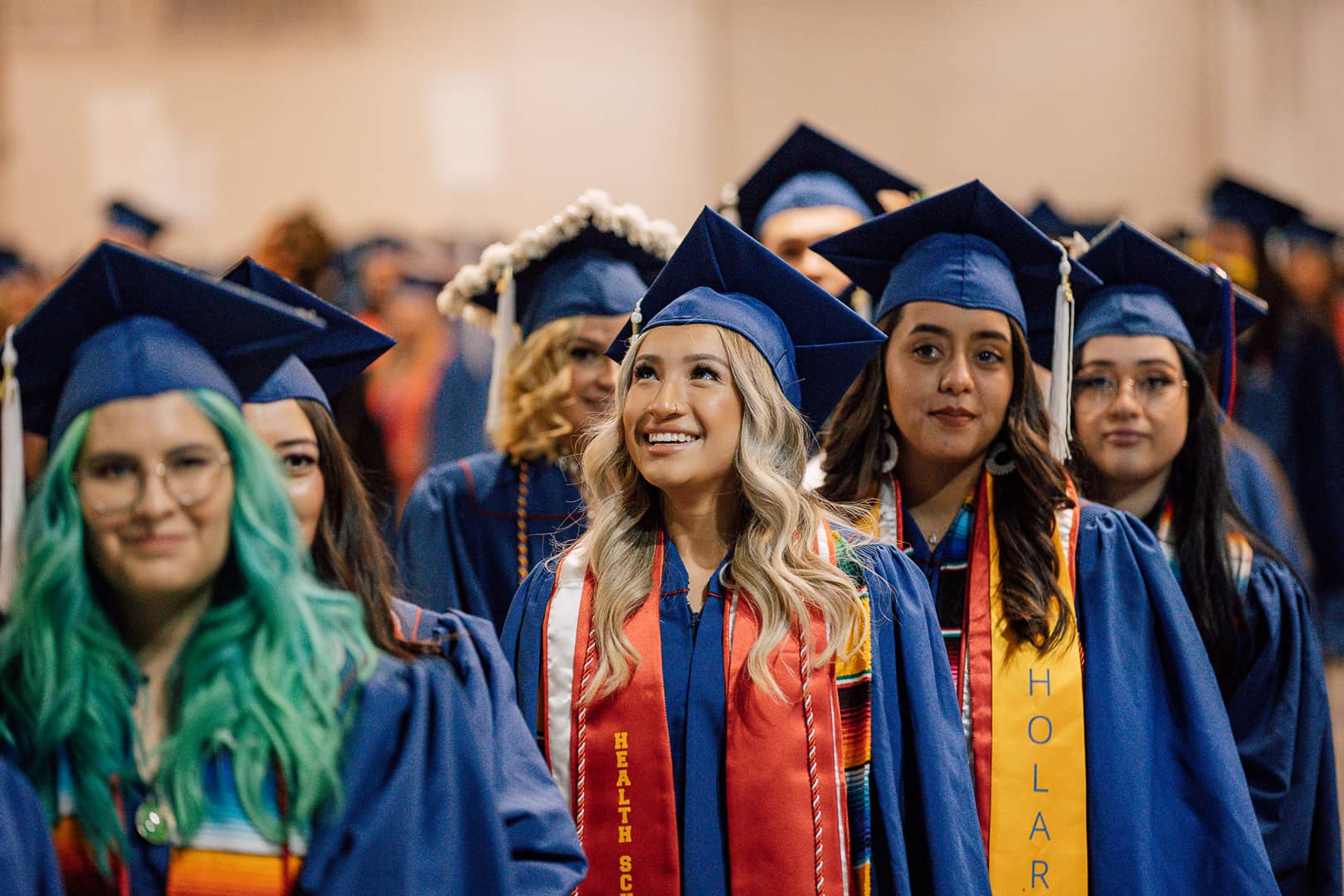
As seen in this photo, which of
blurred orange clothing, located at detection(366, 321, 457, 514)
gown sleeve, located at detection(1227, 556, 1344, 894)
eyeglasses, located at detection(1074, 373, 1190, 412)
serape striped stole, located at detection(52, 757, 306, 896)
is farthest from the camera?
blurred orange clothing, located at detection(366, 321, 457, 514)

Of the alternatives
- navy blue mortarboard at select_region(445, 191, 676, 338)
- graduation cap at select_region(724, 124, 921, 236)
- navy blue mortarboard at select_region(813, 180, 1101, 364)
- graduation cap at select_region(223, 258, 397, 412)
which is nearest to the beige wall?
graduation cap at select_region(724, 124, 921, 236)

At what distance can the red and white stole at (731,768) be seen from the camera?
8.01ft

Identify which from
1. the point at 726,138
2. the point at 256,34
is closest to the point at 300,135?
the point at 256,34

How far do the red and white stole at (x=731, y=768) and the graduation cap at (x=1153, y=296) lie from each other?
1417 mm

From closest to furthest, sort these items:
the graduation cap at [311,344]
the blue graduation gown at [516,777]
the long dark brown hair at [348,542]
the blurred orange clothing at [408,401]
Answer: the blue graduation gown at [516,777] < the long dark brown hair at [348,542] < the graduation cap at [311,344] < the blurred orange clothing at [408,401]

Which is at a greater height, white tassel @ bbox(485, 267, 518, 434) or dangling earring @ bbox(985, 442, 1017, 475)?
white tassel @ bbox(485, 267, 518, 434)

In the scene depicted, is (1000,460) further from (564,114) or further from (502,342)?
(564,114)

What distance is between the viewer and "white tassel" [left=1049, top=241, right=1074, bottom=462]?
3.13m

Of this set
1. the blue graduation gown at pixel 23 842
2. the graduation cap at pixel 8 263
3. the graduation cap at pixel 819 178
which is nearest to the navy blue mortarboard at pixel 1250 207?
the graduation cap at pixel 819 178

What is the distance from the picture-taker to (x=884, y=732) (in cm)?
254

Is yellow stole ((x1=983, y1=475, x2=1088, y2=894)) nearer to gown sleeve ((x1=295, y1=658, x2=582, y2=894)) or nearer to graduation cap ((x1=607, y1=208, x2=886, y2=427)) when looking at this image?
graduation cap ((x1=607, y1=208, x2=886, y2=427))

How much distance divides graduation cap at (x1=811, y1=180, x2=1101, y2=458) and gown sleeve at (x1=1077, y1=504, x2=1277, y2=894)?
0.34m

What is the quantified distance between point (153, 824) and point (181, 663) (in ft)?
0.71

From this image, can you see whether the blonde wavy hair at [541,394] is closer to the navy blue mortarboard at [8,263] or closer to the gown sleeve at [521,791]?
the gown sleeve at [521,791]
